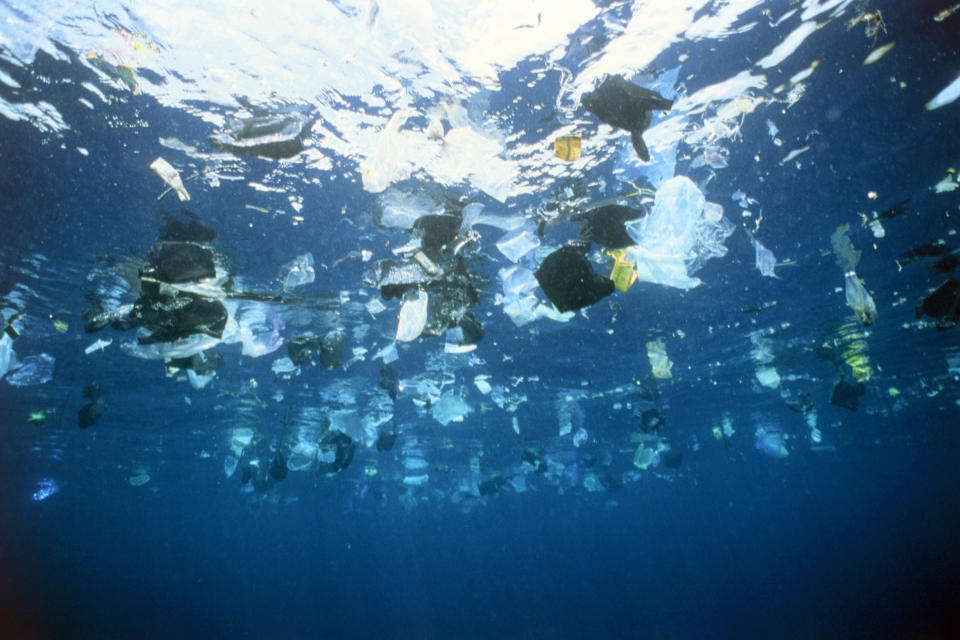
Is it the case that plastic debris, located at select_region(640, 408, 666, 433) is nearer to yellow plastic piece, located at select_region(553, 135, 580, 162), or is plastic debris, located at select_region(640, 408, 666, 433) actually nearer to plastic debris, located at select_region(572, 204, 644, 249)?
plastic debris, located at select_region(572, 204, 644, 249)

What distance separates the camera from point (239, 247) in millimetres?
9359

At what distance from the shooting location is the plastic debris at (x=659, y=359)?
54.8ft

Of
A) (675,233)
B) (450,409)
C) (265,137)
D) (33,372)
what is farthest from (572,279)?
(33,372)

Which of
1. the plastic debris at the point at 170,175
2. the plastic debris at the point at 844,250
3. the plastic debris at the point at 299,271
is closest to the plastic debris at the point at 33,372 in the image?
the plastic debris at the point at 299,271

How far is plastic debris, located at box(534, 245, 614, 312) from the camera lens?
4355 mm

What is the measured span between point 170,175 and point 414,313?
4932 mm

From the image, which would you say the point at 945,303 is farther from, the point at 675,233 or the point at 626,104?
the point at 626,104

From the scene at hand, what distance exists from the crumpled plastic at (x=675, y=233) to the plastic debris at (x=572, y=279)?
1.35 m

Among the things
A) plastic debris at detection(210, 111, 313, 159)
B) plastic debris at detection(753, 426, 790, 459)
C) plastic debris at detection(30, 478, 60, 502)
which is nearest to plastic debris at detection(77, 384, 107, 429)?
plastic debris at detection(210, 111, 313, 159)

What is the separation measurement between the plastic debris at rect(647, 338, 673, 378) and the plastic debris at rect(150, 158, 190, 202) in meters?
15.1

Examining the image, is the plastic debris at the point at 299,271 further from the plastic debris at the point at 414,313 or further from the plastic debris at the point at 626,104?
the plastic debris at the point at 626,104

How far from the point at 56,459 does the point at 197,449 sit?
12.8 meters

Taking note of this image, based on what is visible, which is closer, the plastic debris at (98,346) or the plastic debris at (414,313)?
the plastic debris at (414,313)

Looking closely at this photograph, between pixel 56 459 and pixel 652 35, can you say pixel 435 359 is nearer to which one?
pixel 652 35
